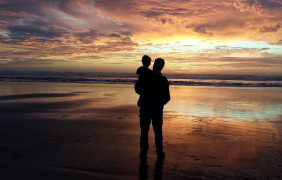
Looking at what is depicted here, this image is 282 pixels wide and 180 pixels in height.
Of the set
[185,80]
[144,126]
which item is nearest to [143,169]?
[144,126]

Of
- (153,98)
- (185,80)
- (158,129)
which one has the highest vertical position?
(185,80)

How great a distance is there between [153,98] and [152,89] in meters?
0.18

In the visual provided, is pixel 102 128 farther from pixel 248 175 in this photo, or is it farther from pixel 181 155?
pixel 248 175

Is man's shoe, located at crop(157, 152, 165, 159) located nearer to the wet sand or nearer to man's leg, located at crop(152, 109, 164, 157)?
man's leg, located at crop(152, 109, 164, 157)

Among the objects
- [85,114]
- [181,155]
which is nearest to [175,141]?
[181,155]

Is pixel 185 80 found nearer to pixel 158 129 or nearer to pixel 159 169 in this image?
pixel 158 129

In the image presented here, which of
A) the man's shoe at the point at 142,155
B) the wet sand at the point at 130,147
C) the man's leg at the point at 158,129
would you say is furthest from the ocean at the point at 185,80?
the man's shoe at the point at 142,155

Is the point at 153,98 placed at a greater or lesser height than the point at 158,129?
greater

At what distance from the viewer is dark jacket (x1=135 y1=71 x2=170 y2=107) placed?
194 inches

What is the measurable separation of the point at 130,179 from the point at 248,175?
6.55ft

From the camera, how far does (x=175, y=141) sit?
627cm

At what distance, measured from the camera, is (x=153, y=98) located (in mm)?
5016

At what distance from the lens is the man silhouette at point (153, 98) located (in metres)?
4.95

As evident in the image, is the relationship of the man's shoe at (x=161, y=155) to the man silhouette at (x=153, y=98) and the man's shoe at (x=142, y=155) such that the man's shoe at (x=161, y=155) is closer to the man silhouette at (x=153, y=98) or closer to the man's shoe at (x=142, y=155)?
the man silhouette at (x=153, y=98)
